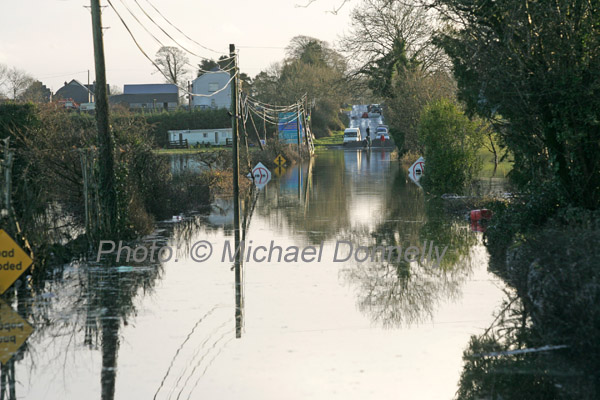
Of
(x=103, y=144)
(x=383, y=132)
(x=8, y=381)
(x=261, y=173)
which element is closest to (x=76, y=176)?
(x=103, y=144)

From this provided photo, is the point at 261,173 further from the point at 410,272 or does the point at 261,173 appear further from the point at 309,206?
the point at 410,272

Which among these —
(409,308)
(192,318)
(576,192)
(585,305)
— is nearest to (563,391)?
(585,305)

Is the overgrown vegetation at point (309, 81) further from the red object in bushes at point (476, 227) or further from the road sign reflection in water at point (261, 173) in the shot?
the red object in bushes at point (476, 227)

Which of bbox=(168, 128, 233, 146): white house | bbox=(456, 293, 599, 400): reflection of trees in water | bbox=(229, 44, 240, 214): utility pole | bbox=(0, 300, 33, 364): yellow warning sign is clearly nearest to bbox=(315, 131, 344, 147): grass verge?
bbox=(168, 128, 233, 146): white house

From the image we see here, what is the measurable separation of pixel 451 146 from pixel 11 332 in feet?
73.7

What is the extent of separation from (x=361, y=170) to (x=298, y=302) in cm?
4039

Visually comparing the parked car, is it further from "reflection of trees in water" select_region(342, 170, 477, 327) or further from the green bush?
"reflection of trees in water" select_region(342, 170, 477, 327)

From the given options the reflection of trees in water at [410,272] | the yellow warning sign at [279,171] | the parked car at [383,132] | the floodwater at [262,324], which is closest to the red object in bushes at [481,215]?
the reflection of trees in water at [410,272]

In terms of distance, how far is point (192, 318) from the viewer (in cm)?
1081

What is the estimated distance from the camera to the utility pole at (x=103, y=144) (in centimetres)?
1802

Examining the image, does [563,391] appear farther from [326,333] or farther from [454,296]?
[454,296]

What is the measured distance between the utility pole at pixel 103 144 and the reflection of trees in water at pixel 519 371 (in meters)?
10.6

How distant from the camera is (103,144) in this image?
18.1m

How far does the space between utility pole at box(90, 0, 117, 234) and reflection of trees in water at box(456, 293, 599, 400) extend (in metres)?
10.6
